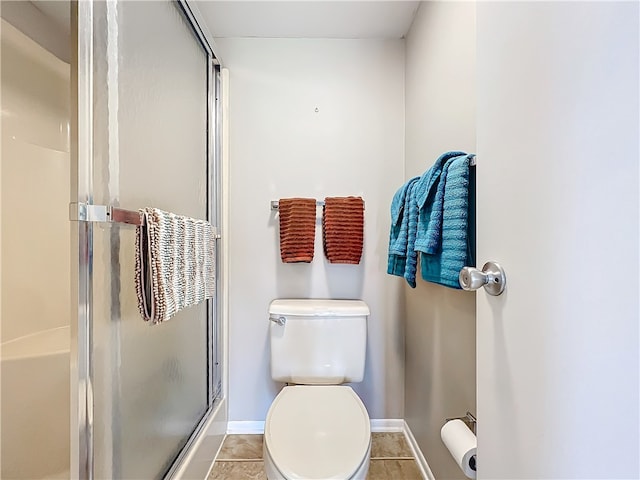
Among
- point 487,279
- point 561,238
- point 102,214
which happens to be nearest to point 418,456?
point 487,279

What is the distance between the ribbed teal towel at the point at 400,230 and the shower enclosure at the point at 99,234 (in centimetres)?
83

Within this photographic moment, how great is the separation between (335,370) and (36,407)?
43.7 inches

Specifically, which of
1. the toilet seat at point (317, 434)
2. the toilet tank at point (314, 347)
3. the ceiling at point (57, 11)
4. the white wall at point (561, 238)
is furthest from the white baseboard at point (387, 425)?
the ceiling at point (57, 11)

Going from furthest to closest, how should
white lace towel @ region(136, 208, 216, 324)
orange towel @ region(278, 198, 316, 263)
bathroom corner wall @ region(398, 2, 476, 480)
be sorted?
orange towel @ region(278, 198, 316, 263), bathroom corner wall @ region(398, 2, 476, 480), white lace towel @ region(136, 208, 216, 324)

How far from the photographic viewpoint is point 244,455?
1.61 metres

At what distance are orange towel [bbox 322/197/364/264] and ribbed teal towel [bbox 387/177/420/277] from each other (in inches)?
11.3

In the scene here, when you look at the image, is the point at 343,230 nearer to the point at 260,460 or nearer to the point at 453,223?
the point at 453,223

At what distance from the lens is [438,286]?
1.29m

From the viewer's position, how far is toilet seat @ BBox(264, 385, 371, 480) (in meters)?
0.99

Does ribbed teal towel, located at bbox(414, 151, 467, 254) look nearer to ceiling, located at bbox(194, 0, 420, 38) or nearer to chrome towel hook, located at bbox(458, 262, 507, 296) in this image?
chrome towel hook, located at bbox(458, 262, 507, 296)

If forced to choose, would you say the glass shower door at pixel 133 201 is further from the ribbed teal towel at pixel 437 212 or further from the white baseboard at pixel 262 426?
the ribbed teal towel at pixel 437 212

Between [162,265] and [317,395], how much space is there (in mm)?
789

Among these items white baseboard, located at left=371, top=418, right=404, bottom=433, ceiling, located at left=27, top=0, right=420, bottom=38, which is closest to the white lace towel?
ceiling, located at left=27, top=0, right=420, bottom=38

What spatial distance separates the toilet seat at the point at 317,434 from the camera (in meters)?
0.99
